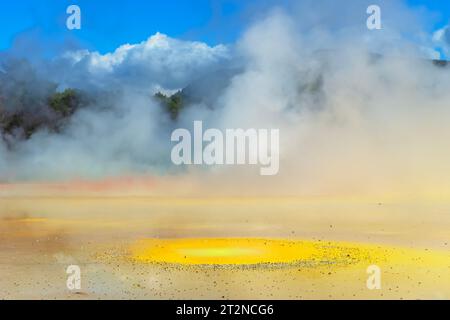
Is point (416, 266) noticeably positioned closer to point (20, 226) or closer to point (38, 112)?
point (20, 226)

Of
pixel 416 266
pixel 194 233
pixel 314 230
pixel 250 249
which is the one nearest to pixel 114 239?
pixel 194 233

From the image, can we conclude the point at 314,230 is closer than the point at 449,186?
Yes

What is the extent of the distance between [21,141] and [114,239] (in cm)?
2573

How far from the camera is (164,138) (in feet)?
156

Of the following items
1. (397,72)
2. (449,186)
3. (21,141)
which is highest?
(397,72)

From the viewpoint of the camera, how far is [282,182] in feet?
138

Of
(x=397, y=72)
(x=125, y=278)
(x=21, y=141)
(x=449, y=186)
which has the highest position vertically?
(x=397, y=72)

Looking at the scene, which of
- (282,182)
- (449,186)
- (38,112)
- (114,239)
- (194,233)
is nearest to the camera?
(114,239)

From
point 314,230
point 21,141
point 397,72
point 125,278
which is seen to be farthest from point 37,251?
point 397,72

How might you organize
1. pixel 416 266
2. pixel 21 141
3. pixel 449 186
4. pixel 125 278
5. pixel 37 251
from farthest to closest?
pixel 21 141
pixel 449 186
pixel 37 251
pixel 416 266
pixel 125 278

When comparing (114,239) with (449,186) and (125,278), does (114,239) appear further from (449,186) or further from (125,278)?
(449,186)

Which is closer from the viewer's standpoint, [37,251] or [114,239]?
[37,251]

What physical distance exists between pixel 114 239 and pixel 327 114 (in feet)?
92.2

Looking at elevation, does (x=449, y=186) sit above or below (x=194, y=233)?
A: above
